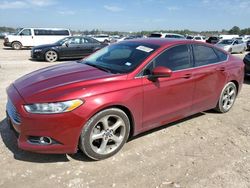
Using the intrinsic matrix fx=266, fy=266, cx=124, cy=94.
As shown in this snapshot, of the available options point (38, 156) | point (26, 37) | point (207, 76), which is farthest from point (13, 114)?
point (26, 37)

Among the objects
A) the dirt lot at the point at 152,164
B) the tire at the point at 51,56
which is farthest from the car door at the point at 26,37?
the dirt lot at the point at 152,164

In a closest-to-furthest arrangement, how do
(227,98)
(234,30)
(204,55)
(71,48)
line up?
(204,55), (227,98), (71,48), (234,30)

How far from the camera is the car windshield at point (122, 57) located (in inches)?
159

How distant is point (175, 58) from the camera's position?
4.41m

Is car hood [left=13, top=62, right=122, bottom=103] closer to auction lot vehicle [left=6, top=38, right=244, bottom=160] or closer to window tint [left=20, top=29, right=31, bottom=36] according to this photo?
auction lot vehicle [left=6, top=38, right=244, bottom=160]

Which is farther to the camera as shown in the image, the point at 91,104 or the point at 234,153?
the point at 234,153

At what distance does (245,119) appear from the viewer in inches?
212

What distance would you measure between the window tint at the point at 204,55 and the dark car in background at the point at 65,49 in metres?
10.2

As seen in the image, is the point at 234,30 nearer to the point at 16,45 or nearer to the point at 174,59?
the point at 16,45

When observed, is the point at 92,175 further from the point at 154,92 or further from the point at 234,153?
the point at 234,153

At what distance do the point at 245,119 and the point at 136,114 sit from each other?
8.97ft

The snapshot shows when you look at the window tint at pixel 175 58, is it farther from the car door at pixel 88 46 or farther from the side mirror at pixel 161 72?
the car door at pixel 88 46

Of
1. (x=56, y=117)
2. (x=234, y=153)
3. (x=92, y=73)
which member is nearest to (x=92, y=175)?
(x=56, y=117)

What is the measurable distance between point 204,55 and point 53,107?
3.06 meters
